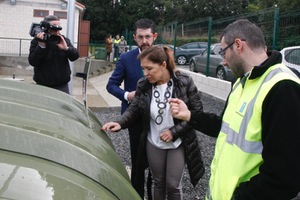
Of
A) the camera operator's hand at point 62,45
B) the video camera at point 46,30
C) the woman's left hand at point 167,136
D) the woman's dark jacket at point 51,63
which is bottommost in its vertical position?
the woman's left hand at point 167,136

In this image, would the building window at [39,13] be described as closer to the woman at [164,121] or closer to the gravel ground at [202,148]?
the gravel ground at [202,148]

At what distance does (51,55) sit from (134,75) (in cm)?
123

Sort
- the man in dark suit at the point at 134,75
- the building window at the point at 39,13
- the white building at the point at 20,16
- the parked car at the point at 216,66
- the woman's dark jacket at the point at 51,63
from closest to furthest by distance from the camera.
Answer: the man in dark suit at the point at 134,75 → the woman's dark jacket at the point at 51,63 → the parked car at the point at 216,66 → the white building at the point at 20,16 → the building window at the point at 39,13

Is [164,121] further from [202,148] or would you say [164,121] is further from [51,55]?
[202,148]

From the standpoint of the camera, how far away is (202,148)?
6.07 meters

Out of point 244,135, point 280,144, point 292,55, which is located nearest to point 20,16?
point 292,55

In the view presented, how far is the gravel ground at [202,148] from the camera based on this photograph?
4.38 m

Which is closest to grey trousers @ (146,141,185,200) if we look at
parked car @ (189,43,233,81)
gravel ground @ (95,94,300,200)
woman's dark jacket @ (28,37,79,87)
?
gravel ground @ (95,94,300,200)

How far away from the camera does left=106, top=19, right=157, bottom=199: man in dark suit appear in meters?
3.42

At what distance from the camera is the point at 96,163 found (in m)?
1.65

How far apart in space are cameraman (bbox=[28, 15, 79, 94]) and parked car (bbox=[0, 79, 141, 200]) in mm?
1989

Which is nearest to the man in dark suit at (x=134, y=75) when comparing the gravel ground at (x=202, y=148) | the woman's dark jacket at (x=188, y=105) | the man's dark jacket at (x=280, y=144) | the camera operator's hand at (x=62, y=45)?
the woman's dark jacket at (x=188, y=105)

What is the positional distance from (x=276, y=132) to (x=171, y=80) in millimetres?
1548

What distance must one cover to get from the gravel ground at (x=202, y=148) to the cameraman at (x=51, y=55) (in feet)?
4.96
